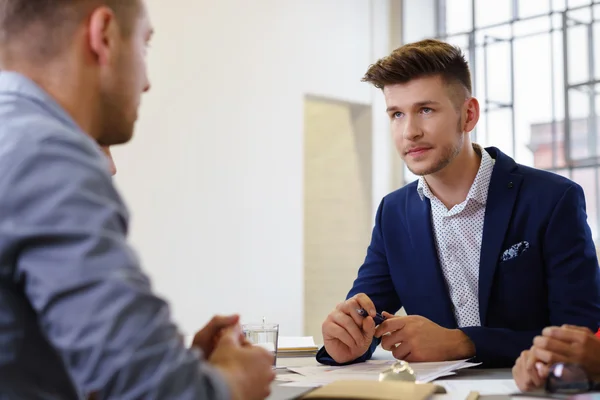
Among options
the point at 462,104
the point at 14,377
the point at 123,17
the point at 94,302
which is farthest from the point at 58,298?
the point at 462,104

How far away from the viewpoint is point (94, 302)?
0.73 metres

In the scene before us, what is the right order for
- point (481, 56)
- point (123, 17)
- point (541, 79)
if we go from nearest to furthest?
point (123, 17), point (541, 79), point (481, 56)

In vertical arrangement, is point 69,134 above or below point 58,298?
above

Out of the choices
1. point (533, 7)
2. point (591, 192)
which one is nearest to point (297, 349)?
point (591, 192)

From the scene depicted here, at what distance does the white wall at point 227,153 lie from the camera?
5746 millimetres

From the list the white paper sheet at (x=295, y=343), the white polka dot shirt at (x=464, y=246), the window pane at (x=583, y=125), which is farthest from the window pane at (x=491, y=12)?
the white paper sheet at (x=295, y=343)

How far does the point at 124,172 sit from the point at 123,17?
471 centimetres

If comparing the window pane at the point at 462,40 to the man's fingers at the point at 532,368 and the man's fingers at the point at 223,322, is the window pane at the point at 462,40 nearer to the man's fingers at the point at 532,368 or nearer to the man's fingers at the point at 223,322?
the man's fingers at the point at 532,368

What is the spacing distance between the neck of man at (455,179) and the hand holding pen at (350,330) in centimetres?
65

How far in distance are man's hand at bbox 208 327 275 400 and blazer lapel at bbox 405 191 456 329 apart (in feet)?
4.49

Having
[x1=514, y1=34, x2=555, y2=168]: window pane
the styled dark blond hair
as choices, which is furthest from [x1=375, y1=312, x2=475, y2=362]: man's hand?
[x1=514, y1=34, x2=555, y2=168]: window pane

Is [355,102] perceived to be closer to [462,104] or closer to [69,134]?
[462,104]

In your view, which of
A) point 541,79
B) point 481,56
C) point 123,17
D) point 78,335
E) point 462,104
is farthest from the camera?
point 481,56

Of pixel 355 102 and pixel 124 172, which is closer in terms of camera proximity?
pixel 124 172
